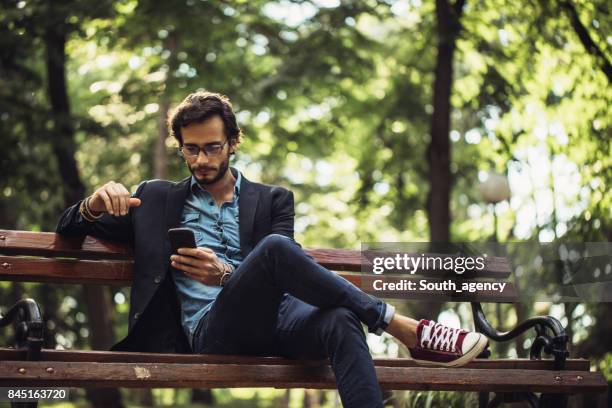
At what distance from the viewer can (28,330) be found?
3.69 meters

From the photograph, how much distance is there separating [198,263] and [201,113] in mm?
769

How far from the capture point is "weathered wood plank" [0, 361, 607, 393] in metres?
3.49

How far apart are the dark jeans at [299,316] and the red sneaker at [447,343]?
0.22m

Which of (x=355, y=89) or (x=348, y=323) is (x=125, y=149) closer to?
(x=355, y=89)

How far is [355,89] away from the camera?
1256 cm

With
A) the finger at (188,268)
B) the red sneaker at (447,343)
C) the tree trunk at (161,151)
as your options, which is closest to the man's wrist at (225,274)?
the finger at (188,268)

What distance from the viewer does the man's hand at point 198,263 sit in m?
3.94

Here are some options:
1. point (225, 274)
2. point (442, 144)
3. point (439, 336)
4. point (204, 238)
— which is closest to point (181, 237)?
point (225, 274)

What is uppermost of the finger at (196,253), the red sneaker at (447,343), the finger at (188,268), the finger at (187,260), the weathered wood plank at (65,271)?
the finger at (196,253)

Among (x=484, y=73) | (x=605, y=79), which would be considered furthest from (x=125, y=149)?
(x=605, y=79)

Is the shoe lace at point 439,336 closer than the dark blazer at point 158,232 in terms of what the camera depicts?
Yes

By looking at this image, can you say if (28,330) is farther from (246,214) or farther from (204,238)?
(246,214)

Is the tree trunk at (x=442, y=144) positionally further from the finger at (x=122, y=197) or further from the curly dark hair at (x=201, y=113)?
the finger at (x=122, y=197)

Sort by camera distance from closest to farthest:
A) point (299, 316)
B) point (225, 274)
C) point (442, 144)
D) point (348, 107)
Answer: point (299, 316) < point (225, 274) < point (442, 144) < point (348, 107)
